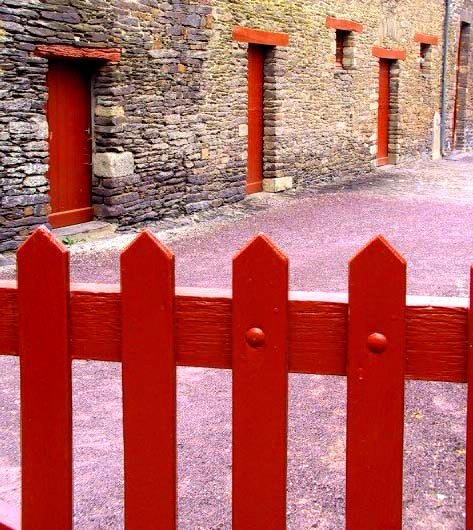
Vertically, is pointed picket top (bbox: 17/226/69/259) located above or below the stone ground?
above

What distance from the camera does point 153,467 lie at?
2.09 m

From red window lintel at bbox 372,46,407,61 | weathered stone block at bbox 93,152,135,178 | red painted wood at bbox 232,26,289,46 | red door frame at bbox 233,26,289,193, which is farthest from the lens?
red window lintel at bbox 372,46,407,61

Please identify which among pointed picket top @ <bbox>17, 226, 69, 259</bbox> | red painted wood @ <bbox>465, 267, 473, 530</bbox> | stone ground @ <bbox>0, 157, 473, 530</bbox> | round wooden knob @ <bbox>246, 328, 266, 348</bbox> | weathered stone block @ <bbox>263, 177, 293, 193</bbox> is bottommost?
stone ground @ <bbox>0, 157, 473, 530</bbox>

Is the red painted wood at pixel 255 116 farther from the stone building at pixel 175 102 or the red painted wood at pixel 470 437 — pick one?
the red painted wood at pixel 470 437

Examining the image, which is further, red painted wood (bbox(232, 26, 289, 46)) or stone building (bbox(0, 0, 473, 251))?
red painted wood (bbox(232, 26, 289, 46))

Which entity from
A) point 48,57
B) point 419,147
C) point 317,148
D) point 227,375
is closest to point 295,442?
point 227,375

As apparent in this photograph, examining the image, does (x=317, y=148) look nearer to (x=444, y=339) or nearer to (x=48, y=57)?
(x=48, y=57)

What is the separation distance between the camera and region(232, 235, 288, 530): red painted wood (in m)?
1.95

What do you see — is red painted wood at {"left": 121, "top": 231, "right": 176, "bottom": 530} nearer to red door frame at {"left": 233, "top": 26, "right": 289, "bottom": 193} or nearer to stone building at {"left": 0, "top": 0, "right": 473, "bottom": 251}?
stone building at {"left": 0, "top": 0, "right": 473, "bottom": 251}

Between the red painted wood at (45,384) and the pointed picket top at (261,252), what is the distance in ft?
1.40

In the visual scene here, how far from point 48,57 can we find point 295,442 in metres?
5.89

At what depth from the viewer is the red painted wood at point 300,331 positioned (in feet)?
6.36

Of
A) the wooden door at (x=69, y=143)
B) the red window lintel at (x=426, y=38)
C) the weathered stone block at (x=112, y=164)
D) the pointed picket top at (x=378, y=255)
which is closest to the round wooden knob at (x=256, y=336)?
the pointed picket top at (x=378, y=255)

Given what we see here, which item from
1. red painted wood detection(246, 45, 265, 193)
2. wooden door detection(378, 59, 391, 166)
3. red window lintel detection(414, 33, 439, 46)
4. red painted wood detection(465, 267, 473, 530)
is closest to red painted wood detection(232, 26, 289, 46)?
red painted wood detection(246, 45, 265, 193)
